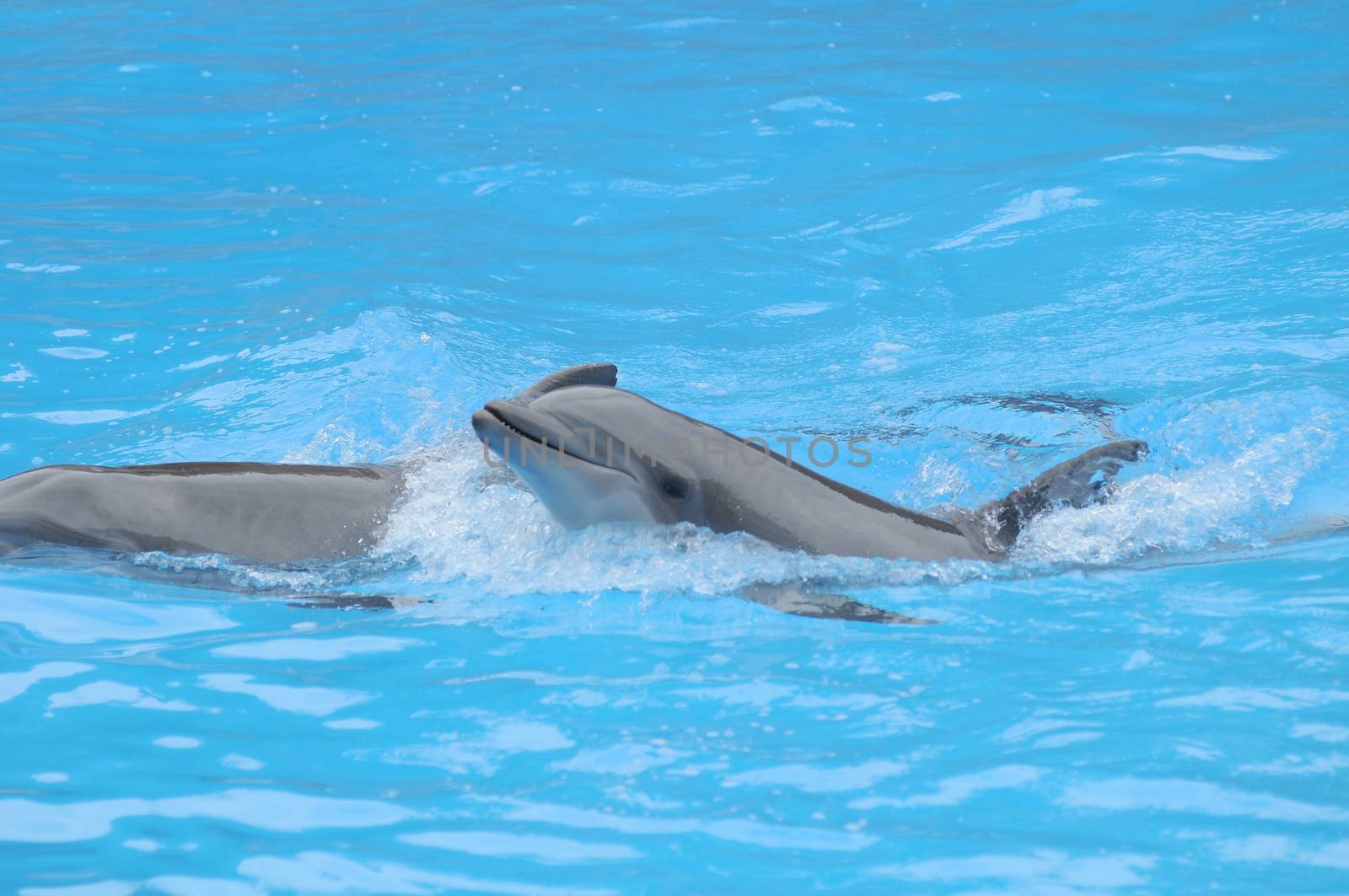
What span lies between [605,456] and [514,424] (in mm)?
484

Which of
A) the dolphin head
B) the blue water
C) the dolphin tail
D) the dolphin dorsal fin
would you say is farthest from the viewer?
the dolphin tail

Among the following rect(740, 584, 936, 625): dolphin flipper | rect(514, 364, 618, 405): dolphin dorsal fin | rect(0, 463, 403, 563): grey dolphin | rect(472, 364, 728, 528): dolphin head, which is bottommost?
rect(740, 584, 936, 625): dolphin flipper

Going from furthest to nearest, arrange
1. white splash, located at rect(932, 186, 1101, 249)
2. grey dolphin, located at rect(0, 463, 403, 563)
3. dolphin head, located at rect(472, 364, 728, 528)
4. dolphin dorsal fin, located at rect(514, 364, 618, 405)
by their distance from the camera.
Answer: white splash, located at rect(932, 186, 1101, 249) < dolphin dorsal fin, located at rect(514, 364, 618, 405) < grey dolphin, located at rect(0, 463, 403, 563) < dolphin head, located at rect(472, 364, 728, 528)

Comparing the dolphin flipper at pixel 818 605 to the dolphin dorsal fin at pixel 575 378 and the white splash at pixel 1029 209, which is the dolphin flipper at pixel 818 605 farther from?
the white splash at pixel 1029 209

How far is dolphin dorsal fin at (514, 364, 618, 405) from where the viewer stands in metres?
5.79

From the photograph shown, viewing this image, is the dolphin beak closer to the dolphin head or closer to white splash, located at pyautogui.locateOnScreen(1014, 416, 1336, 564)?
the dolphin head

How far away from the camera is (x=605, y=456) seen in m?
5.52

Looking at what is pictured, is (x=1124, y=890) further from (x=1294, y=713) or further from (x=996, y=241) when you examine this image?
(x=996, y=241)

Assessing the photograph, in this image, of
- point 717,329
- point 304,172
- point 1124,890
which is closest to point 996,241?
point 717,329

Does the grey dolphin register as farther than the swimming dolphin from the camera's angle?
Yes

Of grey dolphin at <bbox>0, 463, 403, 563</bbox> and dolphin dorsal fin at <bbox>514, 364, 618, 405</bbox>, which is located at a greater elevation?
dolphin dorsal fin at <bbox>514, 364, 618, 405</bbox>

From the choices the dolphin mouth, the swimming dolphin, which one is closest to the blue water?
the swimming dolphin

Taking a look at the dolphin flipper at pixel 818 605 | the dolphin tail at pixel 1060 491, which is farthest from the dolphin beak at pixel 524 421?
the dolphin tail at pixel 1060 491

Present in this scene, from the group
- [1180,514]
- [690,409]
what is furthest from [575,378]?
[1180,514]
